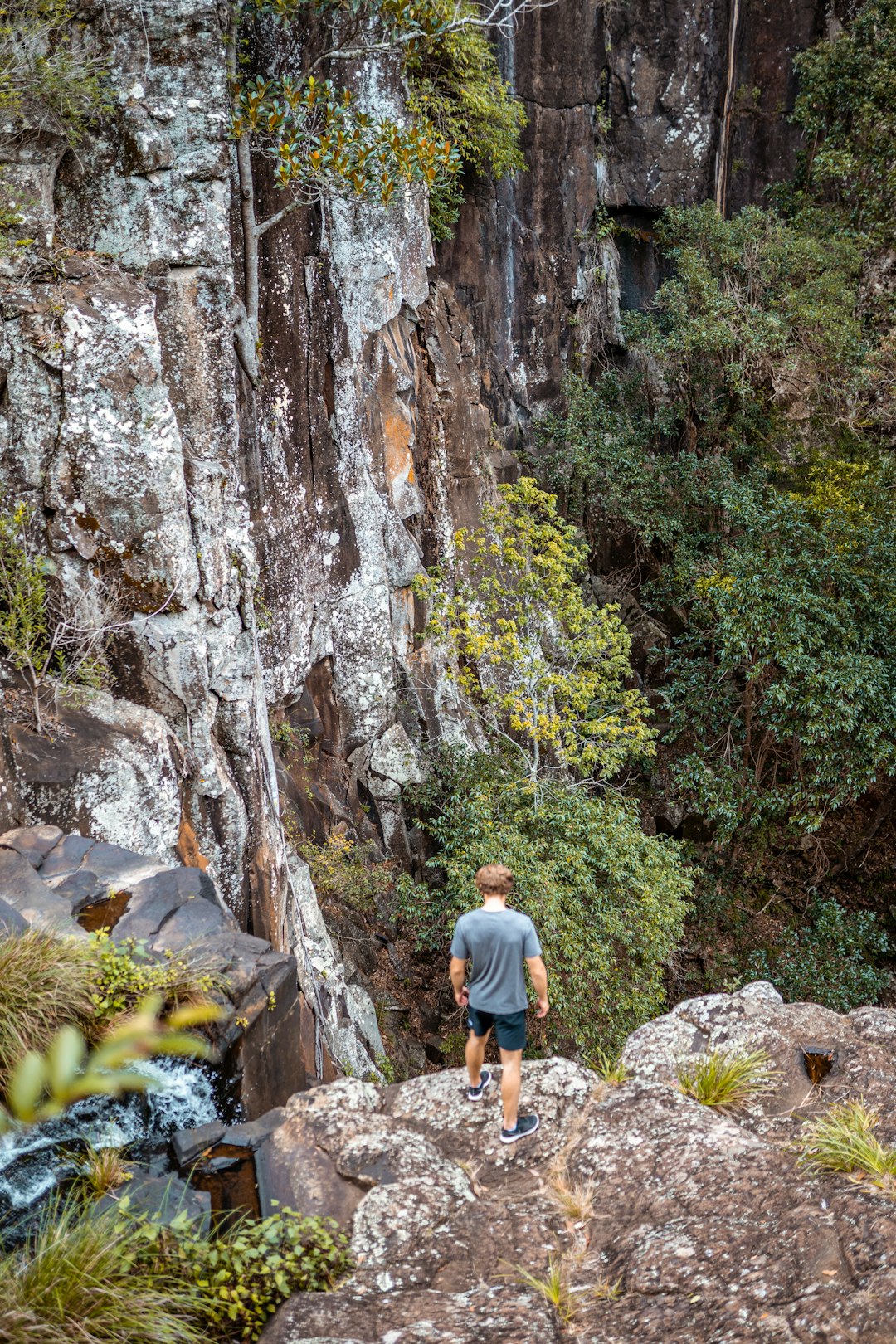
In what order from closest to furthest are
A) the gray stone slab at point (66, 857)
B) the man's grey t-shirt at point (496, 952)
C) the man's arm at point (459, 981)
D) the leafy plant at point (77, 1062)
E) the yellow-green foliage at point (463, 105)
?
the leafy plant at point (77, 1062)
the man's grey t-shirt at point (496, 952)
the man's arm at point (459, 981)
the gray stone slab at point (66, 857)
the yellow-green foliage at point (463, 105)

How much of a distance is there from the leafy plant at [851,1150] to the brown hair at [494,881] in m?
1.87

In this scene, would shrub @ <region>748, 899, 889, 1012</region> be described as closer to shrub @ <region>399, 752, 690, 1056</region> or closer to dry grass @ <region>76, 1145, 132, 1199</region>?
shrub @ <region>399, 752, 690, 1056</region>

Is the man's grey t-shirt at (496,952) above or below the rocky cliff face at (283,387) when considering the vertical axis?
below

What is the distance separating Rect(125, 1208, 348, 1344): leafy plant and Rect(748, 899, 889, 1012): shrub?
10.3 m

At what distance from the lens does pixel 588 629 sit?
1252cm

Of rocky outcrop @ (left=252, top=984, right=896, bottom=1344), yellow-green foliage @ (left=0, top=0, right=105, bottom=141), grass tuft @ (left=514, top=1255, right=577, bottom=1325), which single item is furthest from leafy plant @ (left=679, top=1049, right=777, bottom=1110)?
yellow-green foliage @ (left=0, top=0, right=105, bottom=141)

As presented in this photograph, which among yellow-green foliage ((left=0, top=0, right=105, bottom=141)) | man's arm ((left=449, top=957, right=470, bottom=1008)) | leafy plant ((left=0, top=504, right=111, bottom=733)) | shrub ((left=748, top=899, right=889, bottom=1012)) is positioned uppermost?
yellow-green foliage ((left=0, top=0, right=105, bottom=141))

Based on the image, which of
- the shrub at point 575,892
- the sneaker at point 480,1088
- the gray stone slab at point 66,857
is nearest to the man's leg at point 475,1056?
the sneaker at point 480,1088

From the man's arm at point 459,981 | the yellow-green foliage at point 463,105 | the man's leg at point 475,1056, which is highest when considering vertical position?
the yellow-green foliage at point 463,105

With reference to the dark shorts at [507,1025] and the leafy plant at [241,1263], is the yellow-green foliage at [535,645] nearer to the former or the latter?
the dark shorts at [507,1025]

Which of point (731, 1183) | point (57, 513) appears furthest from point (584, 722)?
point (731, 1183)

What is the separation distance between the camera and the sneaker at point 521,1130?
15.6ft

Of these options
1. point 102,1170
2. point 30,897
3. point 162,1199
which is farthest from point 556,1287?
point 30,897

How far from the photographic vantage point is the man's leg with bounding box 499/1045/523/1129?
4723mm
